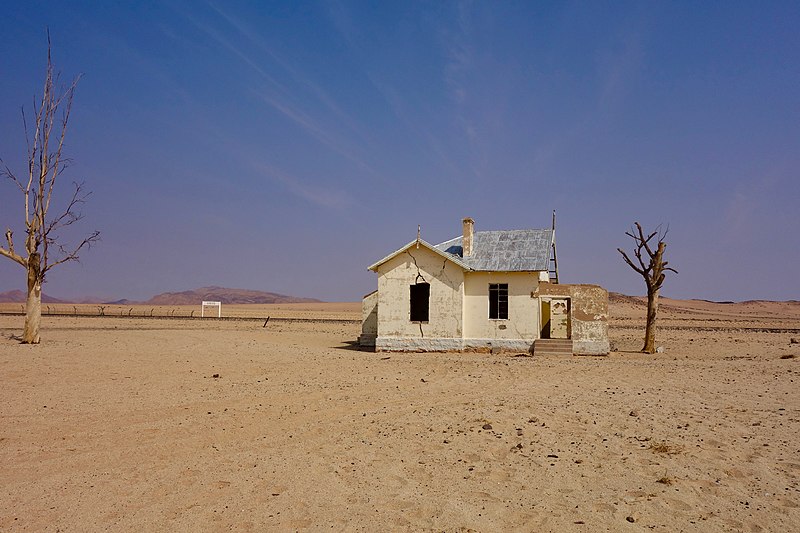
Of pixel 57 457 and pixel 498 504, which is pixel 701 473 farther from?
pixel 57 457

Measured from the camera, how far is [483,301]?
935 inches

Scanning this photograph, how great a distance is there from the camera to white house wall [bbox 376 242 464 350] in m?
23.5

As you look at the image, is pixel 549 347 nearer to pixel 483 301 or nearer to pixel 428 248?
pixel 483 301

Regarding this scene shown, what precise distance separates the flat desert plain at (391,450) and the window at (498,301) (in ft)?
26.8

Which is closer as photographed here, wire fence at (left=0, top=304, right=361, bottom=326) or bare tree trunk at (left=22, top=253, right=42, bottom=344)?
bare tree trunk at (left=22, top=253, right=42, bottom=344)

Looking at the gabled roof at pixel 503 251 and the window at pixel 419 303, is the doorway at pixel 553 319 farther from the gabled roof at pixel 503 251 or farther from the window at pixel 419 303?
the window at pixel 419 303

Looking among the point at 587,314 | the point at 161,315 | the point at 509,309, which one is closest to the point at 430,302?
the point at 509,309

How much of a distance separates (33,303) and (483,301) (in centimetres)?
1638

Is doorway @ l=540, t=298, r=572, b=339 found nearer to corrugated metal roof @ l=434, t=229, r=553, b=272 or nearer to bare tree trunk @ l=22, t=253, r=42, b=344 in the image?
corrugated metal roof @ l=434, t=229, r=553, b=272

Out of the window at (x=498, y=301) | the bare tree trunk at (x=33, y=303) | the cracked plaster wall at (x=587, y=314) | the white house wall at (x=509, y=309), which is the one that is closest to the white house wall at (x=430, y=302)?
the white house wall at (x=509, y=309)

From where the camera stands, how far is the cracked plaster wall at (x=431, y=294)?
2355 cm

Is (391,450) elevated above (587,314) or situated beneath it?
situated beneath

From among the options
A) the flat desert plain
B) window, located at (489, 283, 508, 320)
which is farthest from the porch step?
the flat desert plain

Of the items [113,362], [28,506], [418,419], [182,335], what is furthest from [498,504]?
[182,335]
